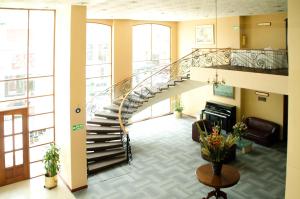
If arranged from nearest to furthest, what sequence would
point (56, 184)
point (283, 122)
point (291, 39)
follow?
point (291, 39), point (56, 184), point (283, 122)

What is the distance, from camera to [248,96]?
46.4ft

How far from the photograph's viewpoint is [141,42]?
51.2 feet

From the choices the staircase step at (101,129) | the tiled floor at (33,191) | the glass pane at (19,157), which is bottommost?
the tiled floor at (33,191)

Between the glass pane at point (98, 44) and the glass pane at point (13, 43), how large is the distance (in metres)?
3.66

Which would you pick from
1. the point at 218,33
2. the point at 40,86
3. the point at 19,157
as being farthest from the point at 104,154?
the point at 218,33

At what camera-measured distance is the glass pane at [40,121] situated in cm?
1028

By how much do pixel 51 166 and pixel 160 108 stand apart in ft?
30.2

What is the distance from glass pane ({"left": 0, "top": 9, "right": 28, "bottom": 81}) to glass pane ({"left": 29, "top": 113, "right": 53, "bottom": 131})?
1.50 m

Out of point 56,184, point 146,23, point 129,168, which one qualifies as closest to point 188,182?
point 129,168

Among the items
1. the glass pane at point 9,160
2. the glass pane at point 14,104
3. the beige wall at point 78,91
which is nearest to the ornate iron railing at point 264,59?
the beige wall at point 78,91

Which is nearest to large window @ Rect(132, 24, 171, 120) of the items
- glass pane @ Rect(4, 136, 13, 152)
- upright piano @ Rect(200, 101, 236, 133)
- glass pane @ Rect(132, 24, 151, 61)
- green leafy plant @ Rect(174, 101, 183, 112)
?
glass pane @ Rect(132, 24, 151, 61)

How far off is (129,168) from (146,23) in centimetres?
818

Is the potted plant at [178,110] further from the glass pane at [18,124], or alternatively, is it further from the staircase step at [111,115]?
the glass pane at [18,124]

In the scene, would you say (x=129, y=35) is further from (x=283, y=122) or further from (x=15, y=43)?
(x=283, y=122)
